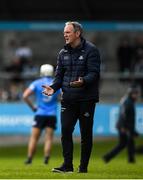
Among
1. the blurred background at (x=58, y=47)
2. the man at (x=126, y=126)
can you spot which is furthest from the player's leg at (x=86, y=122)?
the blurred background at (x=58, y=47)

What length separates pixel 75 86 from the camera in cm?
1391

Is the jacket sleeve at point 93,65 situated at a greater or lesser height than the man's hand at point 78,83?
greater

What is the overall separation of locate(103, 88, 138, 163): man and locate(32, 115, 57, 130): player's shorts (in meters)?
3.17

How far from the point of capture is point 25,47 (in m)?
34.7

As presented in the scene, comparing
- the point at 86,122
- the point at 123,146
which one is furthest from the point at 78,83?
the point at 123,146

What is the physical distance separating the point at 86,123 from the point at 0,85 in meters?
16.6

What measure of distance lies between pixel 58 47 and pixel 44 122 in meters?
Result: 15.8

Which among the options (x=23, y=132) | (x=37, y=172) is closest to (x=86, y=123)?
(x=37, y=172)

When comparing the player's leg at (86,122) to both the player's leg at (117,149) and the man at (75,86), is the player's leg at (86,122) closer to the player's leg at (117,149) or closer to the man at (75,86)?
the man at (75,86)

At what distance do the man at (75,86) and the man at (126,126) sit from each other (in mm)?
9576

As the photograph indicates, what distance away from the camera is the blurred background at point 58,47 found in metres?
29.6

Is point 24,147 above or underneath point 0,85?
underneath
